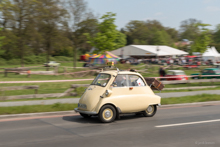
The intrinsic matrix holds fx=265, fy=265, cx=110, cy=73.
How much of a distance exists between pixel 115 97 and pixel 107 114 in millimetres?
622

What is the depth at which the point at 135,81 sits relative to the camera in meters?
9.52

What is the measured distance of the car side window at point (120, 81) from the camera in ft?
29.9

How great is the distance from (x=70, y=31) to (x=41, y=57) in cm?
3011

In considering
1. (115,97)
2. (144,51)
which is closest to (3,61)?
(144,51)

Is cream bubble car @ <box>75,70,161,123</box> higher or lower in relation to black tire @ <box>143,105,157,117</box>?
higher

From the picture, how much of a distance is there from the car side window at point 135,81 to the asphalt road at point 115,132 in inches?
50.2

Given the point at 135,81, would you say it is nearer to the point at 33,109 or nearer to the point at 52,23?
the point at 33,109

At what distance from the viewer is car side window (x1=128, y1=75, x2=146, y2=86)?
30.8 ft

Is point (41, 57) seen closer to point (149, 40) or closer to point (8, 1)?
point (8, 1)

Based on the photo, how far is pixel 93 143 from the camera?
21.1ft

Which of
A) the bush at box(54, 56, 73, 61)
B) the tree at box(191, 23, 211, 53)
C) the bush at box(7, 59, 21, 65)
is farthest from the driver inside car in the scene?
the bush at box(54, 56, 73, 61)

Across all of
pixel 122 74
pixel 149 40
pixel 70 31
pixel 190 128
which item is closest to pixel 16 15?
pixel 70 31

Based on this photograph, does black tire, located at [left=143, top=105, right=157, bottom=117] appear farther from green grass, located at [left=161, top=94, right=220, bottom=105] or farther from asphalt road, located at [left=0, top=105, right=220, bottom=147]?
green grass, located at [left=161, top=94, right=220, bottom=105]

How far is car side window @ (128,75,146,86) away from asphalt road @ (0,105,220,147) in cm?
127
